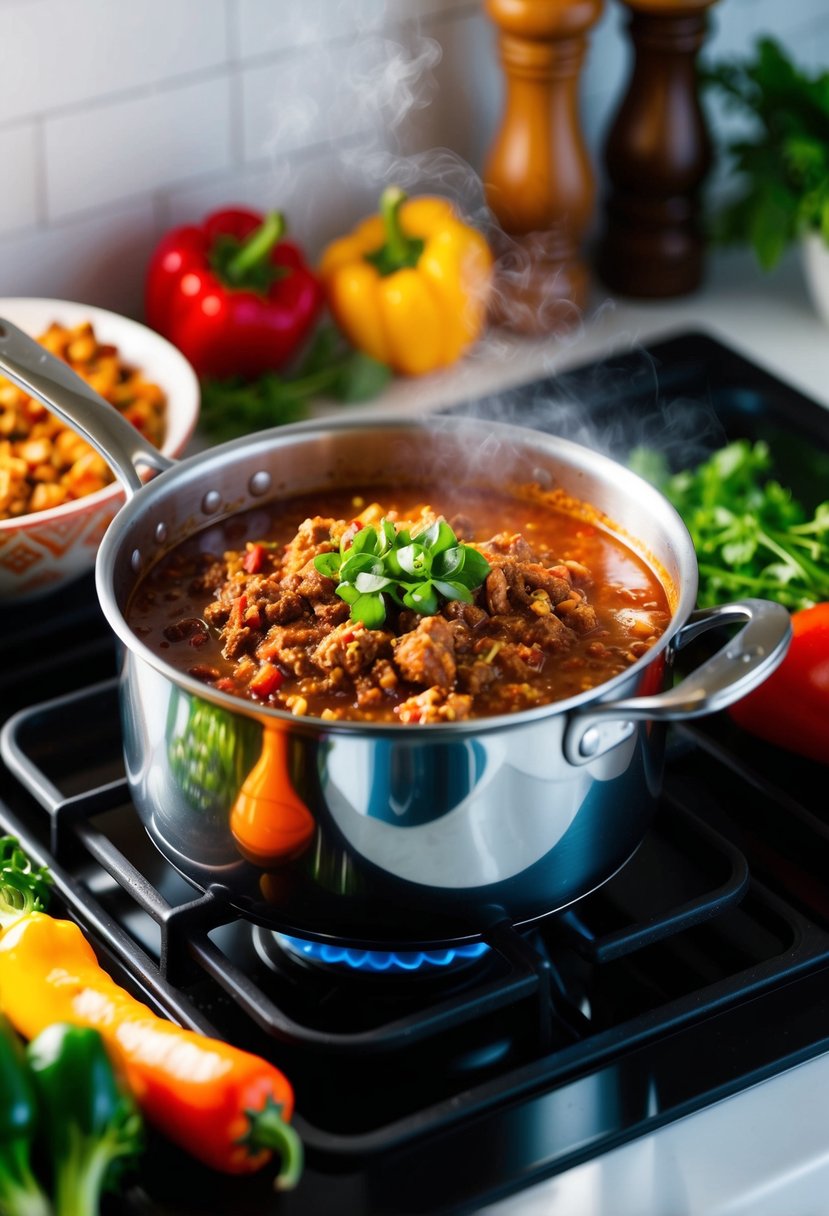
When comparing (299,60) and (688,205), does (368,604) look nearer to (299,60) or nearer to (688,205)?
(299,60)

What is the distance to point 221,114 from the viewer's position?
215 cm

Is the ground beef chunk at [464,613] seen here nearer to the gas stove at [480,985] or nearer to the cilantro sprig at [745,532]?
the gas stove at [480,985]

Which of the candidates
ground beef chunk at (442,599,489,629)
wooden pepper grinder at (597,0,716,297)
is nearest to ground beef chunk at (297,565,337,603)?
ground beef chunk at (442,599,489,629)

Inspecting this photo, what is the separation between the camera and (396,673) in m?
1.30

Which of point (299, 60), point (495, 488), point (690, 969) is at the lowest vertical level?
point (690, 969)

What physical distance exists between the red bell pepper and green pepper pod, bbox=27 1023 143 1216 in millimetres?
1188

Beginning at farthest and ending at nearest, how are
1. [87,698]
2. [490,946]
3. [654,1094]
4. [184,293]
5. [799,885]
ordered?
[184,293]
[87,698]
[799,885]
[490,946]
[654,1094]

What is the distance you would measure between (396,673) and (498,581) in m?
0.13

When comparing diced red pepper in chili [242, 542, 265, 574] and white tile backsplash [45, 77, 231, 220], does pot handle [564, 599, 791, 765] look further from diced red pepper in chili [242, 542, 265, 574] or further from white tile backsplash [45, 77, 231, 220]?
white tile backsplash [45, 77, 231, 220]

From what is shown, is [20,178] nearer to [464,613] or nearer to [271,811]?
[464,613]

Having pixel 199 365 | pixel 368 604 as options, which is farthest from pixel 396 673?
pixel 199 365

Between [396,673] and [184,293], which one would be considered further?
[184,293]

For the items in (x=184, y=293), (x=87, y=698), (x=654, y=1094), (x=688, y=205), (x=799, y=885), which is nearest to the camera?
(x=654, y=1094)

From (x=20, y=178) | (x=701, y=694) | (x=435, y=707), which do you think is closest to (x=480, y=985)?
(x=435, y=707)
